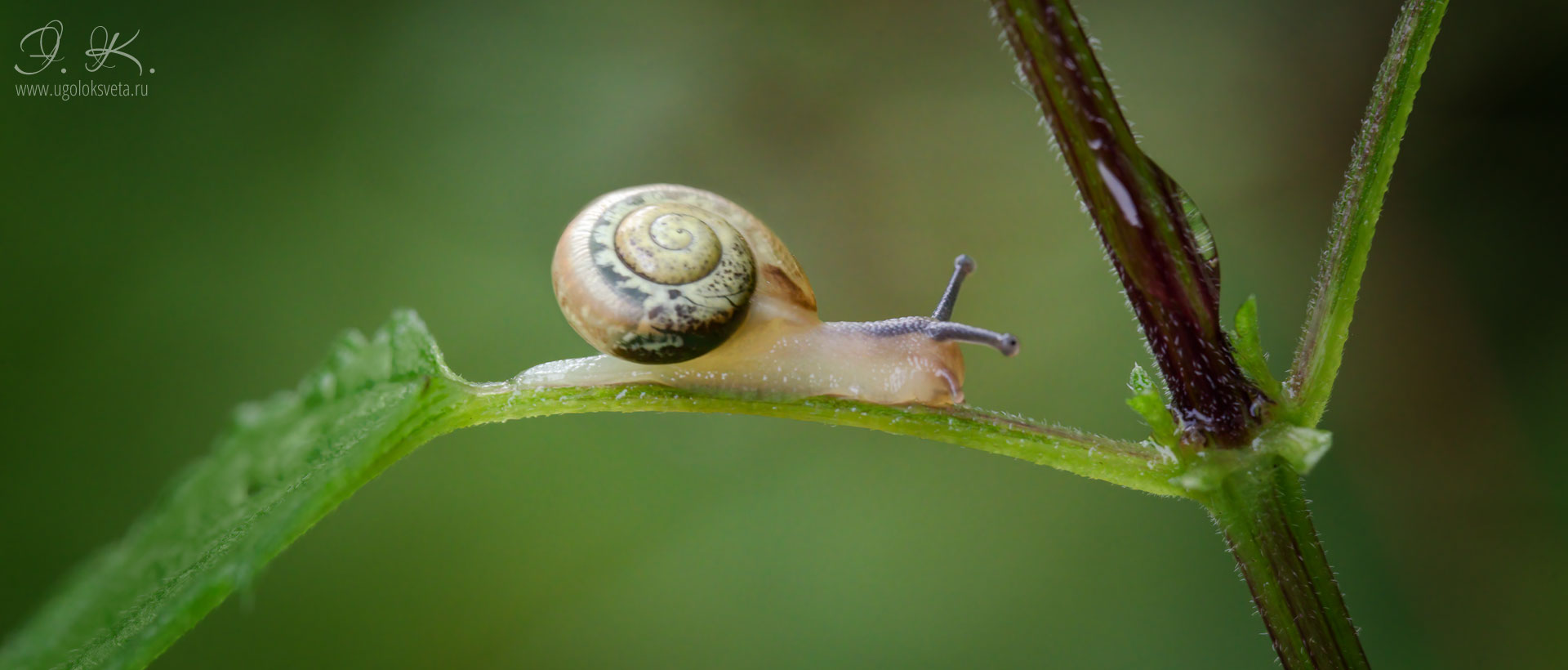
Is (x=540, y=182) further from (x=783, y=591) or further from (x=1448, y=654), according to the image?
(x=1448, y=654)

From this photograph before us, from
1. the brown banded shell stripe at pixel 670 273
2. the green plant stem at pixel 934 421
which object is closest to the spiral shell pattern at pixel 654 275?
the brown banded shell stripe at pixel 670 273

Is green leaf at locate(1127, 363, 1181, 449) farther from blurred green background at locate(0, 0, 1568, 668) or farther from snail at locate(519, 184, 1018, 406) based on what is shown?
blurred green background at locate(0, 0, 1568, 668)

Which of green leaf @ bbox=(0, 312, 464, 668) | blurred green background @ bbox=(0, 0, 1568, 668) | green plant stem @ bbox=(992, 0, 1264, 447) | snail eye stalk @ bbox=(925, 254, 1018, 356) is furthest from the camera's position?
blurred green background @ bbox=(0, 0, 1568, 668)

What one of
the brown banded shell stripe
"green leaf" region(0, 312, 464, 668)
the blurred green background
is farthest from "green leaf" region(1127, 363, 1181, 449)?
the blurred green background
